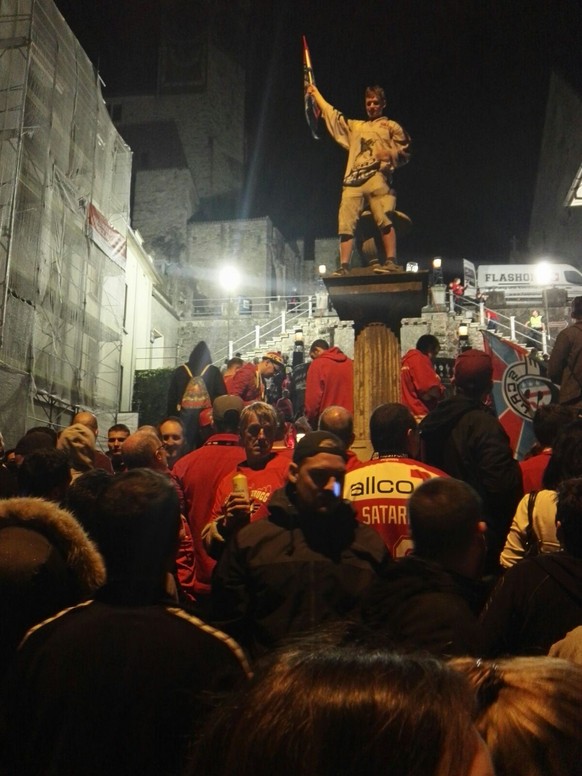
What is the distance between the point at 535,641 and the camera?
98.7 inches

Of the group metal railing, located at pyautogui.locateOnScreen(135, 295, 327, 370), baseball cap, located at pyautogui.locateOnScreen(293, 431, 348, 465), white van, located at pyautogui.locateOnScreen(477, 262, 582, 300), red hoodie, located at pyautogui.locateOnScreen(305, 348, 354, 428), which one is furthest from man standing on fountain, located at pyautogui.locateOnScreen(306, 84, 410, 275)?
white van, located at pyautogui.locateOnScreen(477, 262, 582, 300)

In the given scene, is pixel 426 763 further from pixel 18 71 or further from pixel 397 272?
pixel 18 71

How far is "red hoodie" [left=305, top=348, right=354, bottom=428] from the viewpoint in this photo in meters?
7.75

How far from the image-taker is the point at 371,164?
315 inches

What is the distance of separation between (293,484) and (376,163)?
5.82 metres

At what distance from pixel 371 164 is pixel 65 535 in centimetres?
640

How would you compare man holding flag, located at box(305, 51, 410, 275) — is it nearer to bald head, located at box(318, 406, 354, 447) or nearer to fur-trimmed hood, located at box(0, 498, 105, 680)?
bald head, located at box(318, 406, 354, 447)

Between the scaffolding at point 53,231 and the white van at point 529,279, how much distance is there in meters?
20.3

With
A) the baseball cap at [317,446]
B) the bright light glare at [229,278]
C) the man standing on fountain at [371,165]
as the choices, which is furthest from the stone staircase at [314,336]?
the baseball cap at [317,446]

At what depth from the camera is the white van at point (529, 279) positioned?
37.2 m

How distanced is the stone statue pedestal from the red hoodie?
0.11 metres

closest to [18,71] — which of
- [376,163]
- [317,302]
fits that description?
[376,163]

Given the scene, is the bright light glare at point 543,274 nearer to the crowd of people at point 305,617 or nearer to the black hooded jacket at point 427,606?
the crowd of people at point 305,617

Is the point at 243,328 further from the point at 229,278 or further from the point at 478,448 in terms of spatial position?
the point at 478,448
